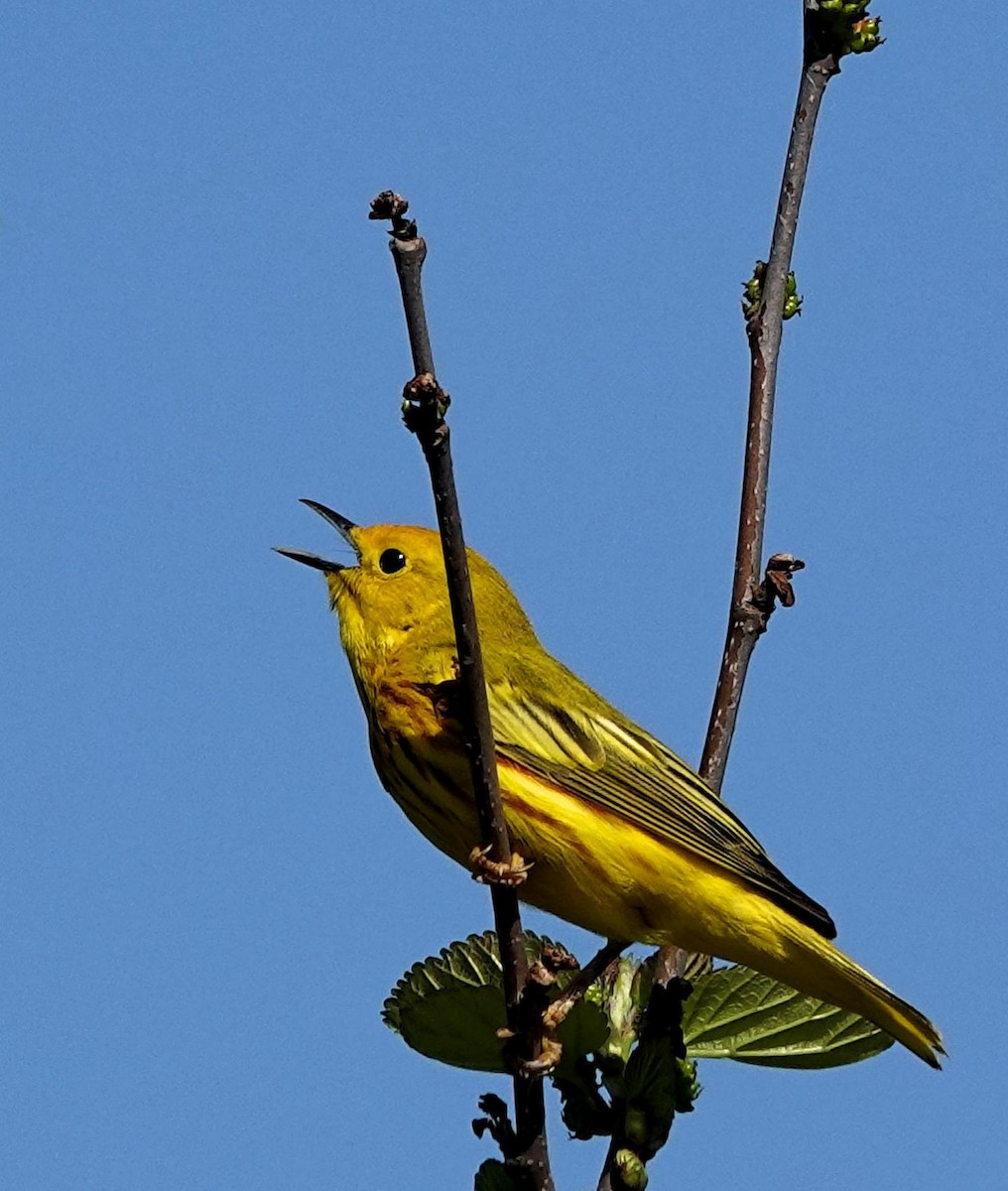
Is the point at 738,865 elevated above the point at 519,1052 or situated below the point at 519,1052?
above

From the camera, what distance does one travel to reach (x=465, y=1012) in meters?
3.33

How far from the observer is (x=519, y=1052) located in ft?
10.1

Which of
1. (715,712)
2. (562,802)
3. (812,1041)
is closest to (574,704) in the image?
(562,802)

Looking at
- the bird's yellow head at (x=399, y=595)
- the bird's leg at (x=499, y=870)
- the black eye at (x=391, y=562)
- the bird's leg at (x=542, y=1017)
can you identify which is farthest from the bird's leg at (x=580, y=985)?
the black eye at (x=391, y=562)

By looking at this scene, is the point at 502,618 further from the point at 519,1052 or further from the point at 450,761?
the point at 519,1052

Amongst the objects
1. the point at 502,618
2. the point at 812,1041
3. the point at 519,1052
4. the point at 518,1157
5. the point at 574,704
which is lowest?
the point at 518,1157

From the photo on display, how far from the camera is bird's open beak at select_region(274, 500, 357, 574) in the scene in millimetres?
5289

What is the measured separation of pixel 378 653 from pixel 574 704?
2.00ft

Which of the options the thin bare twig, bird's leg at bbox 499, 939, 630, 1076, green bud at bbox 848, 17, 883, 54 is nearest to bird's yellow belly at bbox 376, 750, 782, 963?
the thin bare twig

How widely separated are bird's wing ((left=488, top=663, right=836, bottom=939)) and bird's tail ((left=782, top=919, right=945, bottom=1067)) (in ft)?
0.22

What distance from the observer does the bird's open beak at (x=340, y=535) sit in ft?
17.4

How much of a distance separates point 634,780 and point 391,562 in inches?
48.2

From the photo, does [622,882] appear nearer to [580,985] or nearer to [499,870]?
[580,985]

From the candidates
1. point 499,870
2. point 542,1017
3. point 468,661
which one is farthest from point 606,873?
point 468,661
